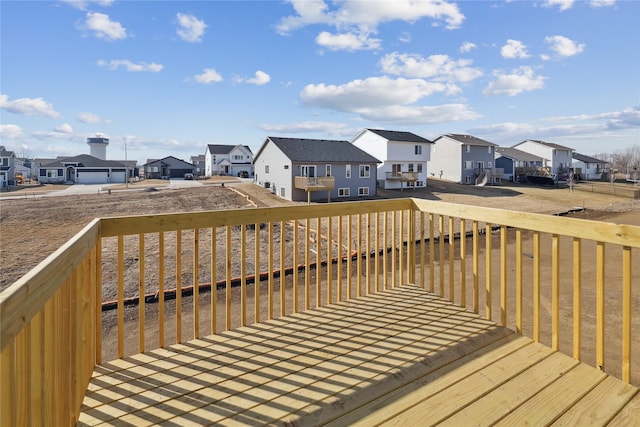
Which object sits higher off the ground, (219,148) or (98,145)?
(98,145)

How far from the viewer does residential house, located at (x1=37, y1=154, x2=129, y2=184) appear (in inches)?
1758

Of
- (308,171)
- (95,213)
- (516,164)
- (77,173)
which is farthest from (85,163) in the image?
(516,164)

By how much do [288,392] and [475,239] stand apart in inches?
90.1

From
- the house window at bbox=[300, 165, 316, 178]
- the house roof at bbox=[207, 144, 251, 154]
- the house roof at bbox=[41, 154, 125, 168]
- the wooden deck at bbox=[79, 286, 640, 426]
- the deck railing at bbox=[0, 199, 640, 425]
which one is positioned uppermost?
the house roof at bbox=[207, 144, 251, 154]

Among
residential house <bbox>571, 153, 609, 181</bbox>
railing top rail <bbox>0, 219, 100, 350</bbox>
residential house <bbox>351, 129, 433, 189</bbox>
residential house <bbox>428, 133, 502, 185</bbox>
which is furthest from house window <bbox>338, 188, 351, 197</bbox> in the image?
residential house <bbox>571, 153, 609, 181</bbox>

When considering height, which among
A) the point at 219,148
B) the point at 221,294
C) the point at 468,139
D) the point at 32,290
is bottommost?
the point at 221,294

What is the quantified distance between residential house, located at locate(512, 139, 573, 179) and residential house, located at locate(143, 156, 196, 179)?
53.3m

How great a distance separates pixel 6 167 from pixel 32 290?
5524cm

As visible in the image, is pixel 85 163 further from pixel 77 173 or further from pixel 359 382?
pixel 359 382

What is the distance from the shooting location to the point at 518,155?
148 ft

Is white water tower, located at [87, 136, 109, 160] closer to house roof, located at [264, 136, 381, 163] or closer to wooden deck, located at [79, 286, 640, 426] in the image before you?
house roof, located at [264, 136, 381, 163]

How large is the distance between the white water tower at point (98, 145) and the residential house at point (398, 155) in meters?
74.6

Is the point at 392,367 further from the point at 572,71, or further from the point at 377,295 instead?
the point at 572,71

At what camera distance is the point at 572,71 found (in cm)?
1195
